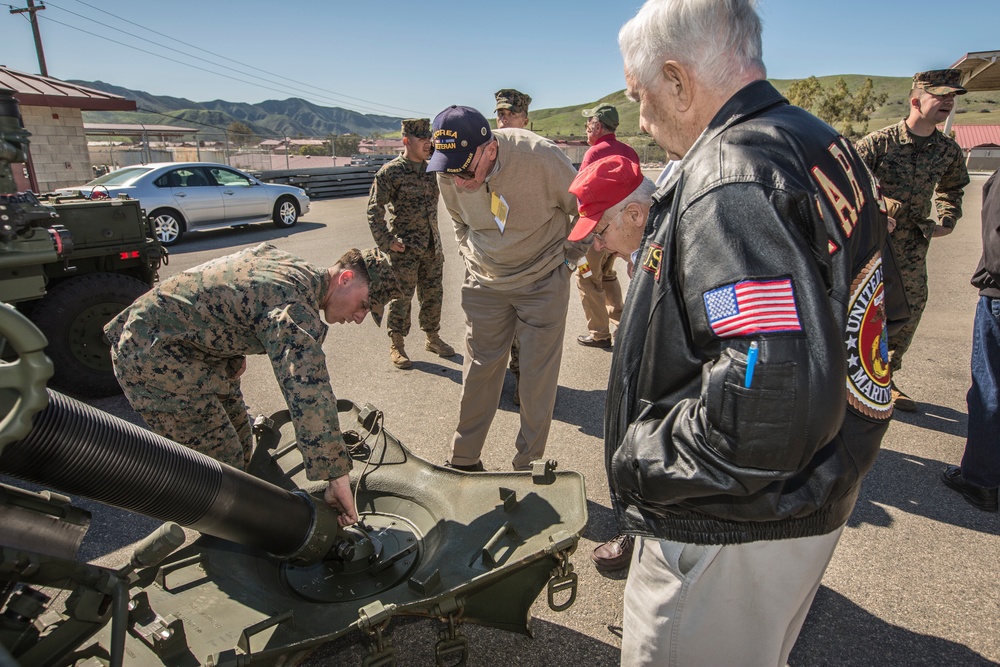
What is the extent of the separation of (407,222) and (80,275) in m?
2.62

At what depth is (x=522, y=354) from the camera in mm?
3496

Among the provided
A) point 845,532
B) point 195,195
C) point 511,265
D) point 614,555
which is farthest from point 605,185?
point 195,195

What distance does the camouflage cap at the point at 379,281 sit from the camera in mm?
2682

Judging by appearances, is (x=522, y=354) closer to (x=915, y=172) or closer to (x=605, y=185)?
(x=605, y=185)

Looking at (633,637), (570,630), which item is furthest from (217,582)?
(633,637)

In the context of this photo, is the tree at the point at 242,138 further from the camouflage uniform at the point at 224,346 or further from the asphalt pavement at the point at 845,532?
the camouflage uniform at the point at 224,346

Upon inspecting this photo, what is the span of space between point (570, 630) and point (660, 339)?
1754mm

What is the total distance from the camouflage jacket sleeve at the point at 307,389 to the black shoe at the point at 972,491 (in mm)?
3381

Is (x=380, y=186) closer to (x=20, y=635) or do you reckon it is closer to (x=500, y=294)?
(x=500, y=294)

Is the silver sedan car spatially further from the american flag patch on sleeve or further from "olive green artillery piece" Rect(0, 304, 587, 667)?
the american flag patch on sleeve

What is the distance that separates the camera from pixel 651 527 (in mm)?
1458

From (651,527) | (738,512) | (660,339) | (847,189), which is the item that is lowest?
(651,527)

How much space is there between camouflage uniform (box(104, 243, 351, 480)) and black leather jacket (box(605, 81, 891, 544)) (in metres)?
1.21

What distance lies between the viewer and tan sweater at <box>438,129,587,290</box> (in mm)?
3285
